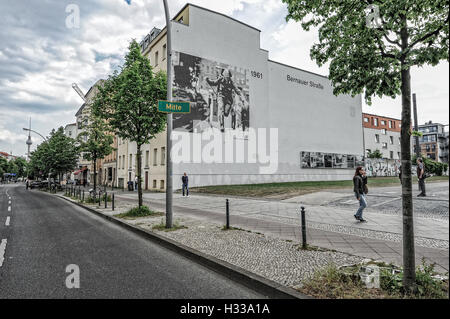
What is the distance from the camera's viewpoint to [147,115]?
1098cm

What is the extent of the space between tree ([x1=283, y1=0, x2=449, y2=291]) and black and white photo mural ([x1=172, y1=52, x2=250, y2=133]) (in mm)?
21342

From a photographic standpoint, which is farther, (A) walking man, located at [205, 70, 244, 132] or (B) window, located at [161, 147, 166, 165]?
(A) walking man, located at [205, 70, 244, 132]

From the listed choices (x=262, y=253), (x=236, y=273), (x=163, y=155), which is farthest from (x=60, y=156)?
(x=236, y=273)

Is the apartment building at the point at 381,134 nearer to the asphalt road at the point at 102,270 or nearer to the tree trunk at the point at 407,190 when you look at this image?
the tree trunk at the point at 407,190

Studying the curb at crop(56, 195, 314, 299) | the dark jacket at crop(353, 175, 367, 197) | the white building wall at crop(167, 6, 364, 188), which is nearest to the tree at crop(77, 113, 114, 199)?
the white building wall at crop(167, 6, 364, 188)

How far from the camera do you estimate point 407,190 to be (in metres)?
3.29

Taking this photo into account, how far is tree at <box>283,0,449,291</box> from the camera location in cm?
322

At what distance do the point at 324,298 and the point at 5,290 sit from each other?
4292 mm

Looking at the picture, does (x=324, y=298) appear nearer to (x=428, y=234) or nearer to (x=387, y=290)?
(x=387, y=290)

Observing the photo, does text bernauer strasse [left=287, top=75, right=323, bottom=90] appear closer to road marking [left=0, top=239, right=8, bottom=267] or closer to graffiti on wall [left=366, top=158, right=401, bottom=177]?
graffiti on wall [left=366, top=158, right=401, bottom=177]

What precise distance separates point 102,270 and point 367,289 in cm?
408

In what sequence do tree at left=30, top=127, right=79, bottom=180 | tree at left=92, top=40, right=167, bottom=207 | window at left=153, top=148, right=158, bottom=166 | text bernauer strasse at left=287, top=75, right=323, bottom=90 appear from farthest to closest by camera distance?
text bernauer strasse at left=287, top=75, right=323, bottom=90
window at left=153, top=148, right=158, bottom=166
tree at left=30, top=127, right=79, bottom=180
tree at left=92, top=40, right=167, bottom=207

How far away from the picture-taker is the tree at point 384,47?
3.22 metres
